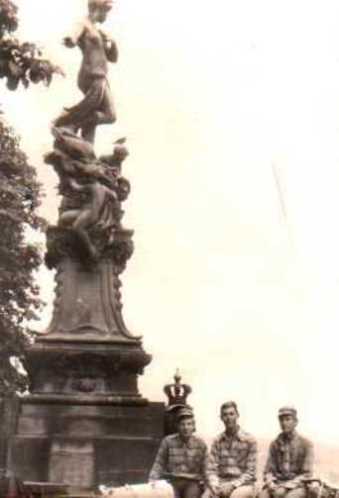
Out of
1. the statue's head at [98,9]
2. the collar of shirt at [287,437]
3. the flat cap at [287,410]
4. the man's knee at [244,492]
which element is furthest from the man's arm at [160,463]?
the statue's head at [98,9]

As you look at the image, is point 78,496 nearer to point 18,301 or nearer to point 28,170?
point 18,301

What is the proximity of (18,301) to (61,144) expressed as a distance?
9.92m

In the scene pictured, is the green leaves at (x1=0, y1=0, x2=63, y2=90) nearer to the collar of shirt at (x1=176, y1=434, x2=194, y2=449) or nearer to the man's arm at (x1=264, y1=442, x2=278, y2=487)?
the collar of shirt at (x1=176, y1=434, x2=194, y2=449)

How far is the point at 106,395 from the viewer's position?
1244cm

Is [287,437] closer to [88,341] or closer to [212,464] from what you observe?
[212,464]

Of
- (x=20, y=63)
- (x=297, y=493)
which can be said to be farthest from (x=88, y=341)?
(x=297, y=493)

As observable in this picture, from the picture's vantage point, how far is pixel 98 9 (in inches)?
564

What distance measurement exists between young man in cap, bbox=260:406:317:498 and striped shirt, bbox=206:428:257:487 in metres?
0.24

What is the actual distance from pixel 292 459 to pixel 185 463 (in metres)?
1.15

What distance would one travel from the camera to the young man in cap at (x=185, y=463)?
9406mm

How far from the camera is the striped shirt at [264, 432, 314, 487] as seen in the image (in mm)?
8938

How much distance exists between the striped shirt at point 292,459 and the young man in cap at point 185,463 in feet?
2.44

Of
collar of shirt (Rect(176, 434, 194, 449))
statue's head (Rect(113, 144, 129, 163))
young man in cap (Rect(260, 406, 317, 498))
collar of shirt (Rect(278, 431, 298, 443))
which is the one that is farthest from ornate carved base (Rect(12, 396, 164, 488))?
statue's head (Rect(113, 144, 129, 163))

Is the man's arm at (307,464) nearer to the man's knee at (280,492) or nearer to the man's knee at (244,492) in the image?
the man's knee at (280,492)
